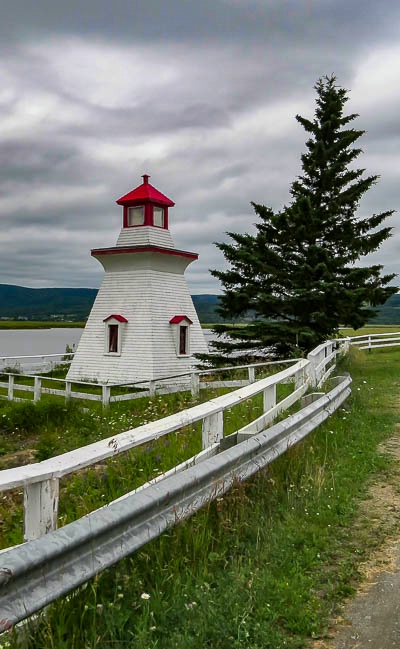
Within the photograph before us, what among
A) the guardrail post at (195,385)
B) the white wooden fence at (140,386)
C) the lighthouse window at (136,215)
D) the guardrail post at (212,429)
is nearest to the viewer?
the guardrail post at (212,429)

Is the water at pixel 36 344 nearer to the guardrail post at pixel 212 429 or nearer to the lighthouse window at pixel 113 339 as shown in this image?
the lighthouse window at pixel 113 339

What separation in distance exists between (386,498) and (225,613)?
3.13 meters

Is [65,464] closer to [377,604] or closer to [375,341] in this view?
[377,604]

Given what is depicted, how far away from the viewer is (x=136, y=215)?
94.6 ft

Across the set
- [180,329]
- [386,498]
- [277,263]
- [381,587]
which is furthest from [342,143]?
[381,587]

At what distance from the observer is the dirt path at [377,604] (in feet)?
11.2

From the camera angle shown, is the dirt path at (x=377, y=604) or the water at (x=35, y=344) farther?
the water at (x=35, y=344)

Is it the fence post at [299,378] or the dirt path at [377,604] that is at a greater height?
the fence post at [299,378]

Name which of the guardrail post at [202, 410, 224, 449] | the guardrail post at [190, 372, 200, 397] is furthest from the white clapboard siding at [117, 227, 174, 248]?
the guardrail post at [202, 410, 224, 449]

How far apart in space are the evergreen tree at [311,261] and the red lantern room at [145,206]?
651 cm

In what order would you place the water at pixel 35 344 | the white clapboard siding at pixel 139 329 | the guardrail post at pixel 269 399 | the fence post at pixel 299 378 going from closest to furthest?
the guardrail post at pixel 269 399 < the fence post at pixel 299 378 < the white clapboard siding at pixel 139 329 < the water at pixel 35 344

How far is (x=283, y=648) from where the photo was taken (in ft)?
10.9

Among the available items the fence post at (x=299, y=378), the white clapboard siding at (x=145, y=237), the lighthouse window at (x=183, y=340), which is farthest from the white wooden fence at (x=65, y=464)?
the white clapboard siding at (x=145, y=237)

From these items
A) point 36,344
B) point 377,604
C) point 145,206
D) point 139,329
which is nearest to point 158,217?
point 145,206
